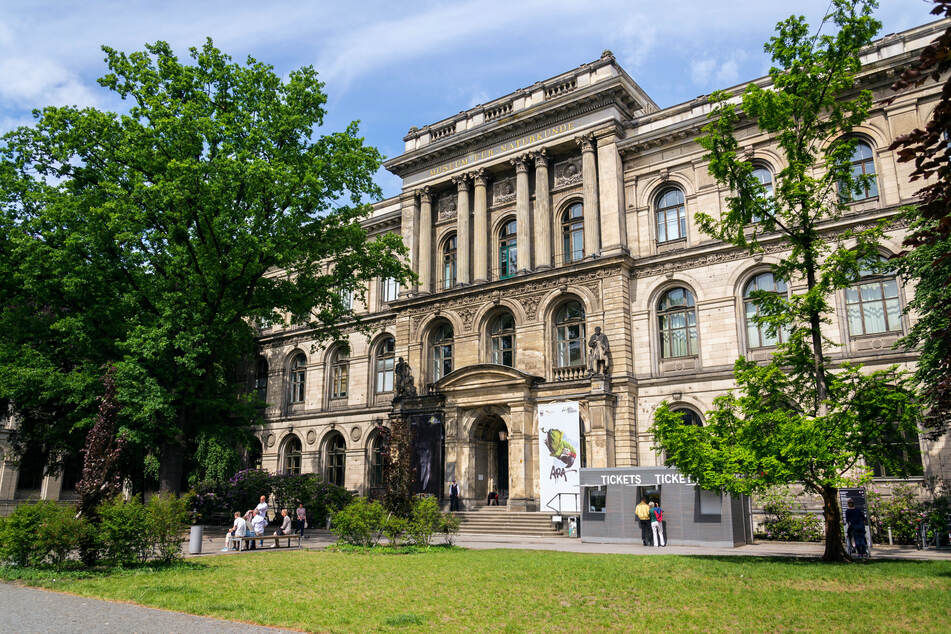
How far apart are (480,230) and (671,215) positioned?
9868mm

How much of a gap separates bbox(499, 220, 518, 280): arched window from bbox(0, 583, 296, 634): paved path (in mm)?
26793

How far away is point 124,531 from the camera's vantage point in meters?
16.0

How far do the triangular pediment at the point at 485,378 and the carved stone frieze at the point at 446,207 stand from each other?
31.6 feet

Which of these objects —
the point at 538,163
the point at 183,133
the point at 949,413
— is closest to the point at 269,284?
the point at 183,133

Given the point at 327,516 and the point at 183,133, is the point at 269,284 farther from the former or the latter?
the point at 327,516

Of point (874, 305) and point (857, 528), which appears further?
point (874, 305)

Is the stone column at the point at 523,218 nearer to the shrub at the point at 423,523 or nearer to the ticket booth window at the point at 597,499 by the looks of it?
the ticket booth window at the point at 597,499

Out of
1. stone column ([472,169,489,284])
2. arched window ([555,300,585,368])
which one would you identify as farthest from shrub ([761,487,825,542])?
stone column ([472,169,489,284])

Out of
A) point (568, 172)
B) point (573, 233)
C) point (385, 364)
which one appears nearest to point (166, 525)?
point (573, 233)

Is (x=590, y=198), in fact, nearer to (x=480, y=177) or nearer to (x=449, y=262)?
(x=480, y=177)

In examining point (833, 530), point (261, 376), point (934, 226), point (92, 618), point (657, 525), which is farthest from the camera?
point (261, 376)

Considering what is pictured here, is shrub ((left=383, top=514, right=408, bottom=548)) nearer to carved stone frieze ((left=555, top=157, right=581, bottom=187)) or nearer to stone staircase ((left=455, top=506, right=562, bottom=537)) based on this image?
stone staircase ((left=455, top=506, right=562, bottom=537))

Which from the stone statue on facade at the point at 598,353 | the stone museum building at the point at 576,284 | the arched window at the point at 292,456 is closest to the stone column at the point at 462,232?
the stone museum building at the point at 576,284

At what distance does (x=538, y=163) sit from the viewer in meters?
35.3
